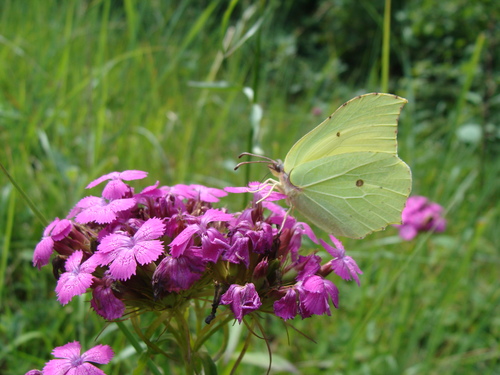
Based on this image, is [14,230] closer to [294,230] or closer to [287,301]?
[294,230]

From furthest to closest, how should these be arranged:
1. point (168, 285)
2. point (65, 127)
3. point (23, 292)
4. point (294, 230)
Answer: point (65, 127), point (23, 292), point (294, 230), point (168, 285)

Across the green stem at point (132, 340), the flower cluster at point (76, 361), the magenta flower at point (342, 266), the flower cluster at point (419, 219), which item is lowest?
the flower cluster at point (419, 219)

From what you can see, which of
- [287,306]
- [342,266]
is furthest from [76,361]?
[342,266]

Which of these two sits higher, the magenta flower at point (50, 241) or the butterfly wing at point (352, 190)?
the magenta flower at point (50, 241)

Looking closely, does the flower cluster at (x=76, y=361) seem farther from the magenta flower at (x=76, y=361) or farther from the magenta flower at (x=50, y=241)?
the magenta flower at (x=50, y=241)

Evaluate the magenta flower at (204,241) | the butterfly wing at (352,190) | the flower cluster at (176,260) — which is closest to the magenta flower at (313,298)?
the flower cluster at (176,260)

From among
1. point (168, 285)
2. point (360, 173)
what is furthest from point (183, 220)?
point (360, 173)
